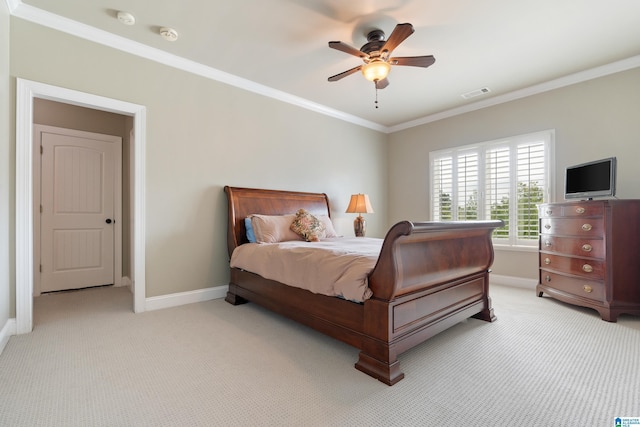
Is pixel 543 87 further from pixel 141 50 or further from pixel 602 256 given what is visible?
pixel 141 50

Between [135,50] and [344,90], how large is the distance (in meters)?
2.49

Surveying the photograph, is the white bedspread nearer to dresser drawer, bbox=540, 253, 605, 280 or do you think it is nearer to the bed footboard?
the bed footboard

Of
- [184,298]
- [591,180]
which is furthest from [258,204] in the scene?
[591,180]

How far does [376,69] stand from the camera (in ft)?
9.00

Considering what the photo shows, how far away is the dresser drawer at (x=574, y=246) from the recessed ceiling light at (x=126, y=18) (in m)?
4.82

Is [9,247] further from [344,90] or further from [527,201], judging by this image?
[527,201]

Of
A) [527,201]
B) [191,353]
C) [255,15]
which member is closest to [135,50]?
[255,15]

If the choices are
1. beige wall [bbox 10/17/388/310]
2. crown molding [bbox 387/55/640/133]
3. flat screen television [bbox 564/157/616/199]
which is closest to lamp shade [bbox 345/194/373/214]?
beige wall [bbox 10/17/388/310]

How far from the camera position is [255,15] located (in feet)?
8.29

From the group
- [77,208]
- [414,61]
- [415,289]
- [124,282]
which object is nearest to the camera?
[415,289]

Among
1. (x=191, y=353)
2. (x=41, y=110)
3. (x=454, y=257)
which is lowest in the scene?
(x=191, y=353)

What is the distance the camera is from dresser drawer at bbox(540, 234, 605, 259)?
2.87 metres

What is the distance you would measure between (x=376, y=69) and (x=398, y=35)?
409mm

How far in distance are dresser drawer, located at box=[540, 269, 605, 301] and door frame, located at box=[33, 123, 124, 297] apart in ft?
18.6
